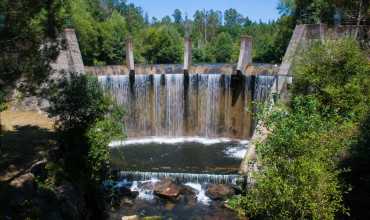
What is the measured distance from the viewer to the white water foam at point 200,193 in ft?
46.4

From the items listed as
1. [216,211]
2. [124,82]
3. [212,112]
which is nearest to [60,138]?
[216,211]

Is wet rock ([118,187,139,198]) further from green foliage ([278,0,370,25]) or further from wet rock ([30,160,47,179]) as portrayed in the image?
green foliage ([278,0,370,25])

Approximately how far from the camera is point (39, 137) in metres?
14.8

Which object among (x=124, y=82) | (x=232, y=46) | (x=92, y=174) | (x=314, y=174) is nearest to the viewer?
(x=314, y=174)

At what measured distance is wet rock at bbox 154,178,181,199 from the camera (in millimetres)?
14213

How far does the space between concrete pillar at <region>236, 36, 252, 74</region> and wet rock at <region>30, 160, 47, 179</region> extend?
39.9ft

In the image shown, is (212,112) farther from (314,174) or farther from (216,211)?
(314,174)

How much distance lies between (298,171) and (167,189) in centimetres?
742

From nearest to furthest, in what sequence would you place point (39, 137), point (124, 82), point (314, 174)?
1. point (314, 174)
2. point (39, 137)
3. point (124, 82)

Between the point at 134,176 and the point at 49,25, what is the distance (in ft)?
22.6

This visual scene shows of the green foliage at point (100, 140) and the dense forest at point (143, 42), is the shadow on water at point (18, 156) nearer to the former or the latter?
the green foliage at point (100, 140)

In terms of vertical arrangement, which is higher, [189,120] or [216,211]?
[189,120]

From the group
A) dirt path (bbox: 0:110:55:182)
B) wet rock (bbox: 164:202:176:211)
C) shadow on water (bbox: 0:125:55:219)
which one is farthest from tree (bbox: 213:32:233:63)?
wet rock (bbox: 164:202:176:211)

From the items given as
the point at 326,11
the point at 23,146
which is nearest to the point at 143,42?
the point at 326,11
